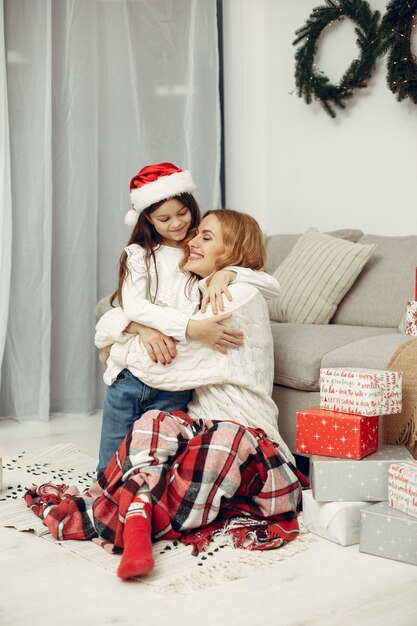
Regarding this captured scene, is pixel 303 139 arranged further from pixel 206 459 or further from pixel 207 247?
pixel 206 459

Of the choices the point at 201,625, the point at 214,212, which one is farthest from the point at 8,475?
the point at 201,625

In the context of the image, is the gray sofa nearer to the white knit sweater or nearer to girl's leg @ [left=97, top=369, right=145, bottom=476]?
the white knit sweater

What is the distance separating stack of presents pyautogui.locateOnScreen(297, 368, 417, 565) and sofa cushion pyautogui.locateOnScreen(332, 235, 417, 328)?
0.86 meters

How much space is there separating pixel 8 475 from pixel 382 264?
5.27ft

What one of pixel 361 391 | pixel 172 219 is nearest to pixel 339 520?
pixel 361 391

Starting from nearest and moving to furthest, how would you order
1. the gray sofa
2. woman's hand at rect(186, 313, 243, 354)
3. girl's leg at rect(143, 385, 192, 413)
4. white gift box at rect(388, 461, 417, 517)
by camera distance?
white gift box at rect(388, 461, 417, 517)
woman's hand at rect(186, 313, 243, 354)
girl's leg at rect(143, 385, 192, 413)
the gray sofa

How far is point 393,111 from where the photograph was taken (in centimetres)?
357

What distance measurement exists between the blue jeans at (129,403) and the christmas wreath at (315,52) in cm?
187

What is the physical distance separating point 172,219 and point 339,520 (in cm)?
106

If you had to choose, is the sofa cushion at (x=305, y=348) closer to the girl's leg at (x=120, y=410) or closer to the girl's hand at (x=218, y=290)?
the girl's hand at (x=218, y=290)

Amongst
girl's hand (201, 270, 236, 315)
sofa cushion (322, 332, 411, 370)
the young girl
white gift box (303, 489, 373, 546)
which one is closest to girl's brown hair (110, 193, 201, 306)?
the young girl

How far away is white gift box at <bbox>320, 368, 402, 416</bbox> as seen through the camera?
2148 mm

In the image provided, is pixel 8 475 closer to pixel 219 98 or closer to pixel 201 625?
pixel 201 625

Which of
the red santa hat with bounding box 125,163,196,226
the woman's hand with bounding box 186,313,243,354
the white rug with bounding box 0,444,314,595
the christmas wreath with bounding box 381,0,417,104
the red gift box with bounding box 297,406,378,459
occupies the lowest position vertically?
the white rug with bounding box 0,444,314,595
